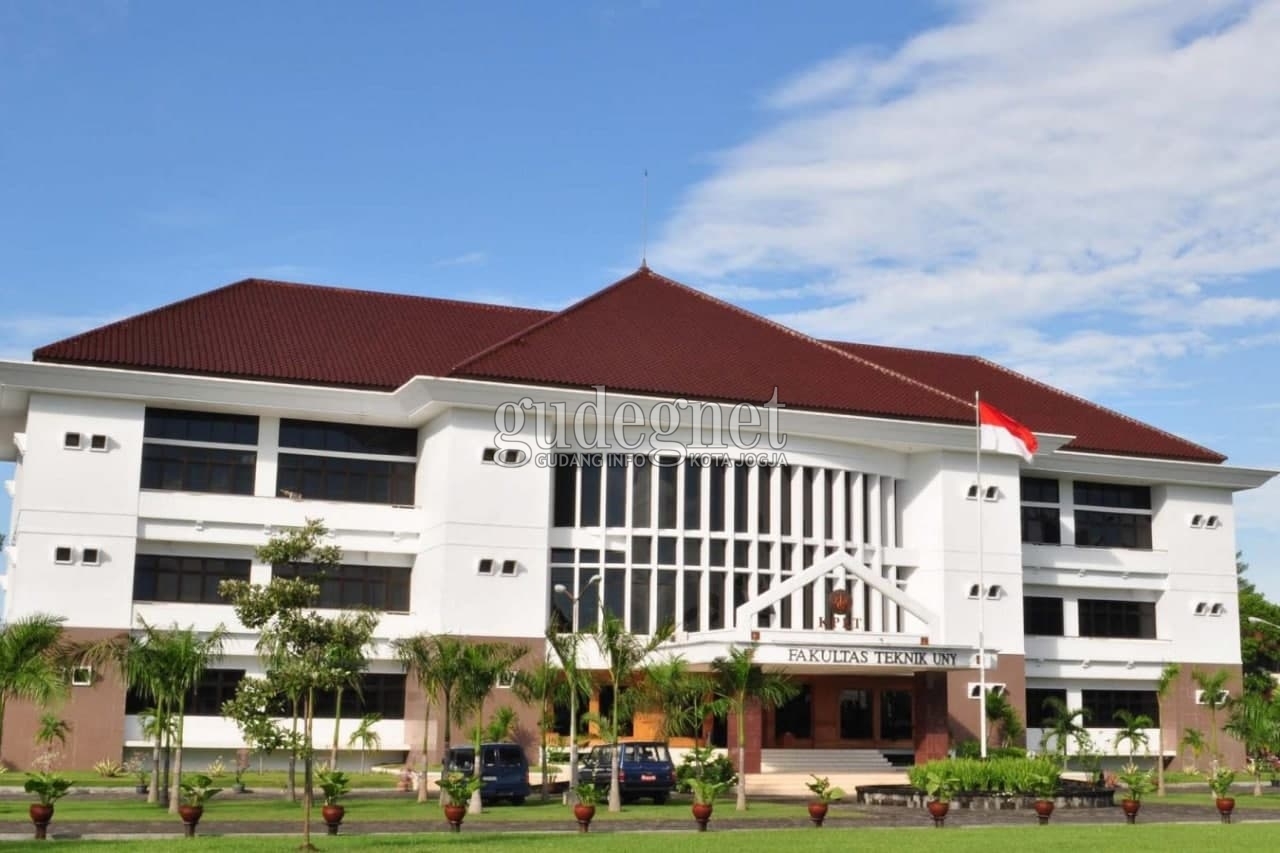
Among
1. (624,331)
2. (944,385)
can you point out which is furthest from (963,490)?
(624,331)

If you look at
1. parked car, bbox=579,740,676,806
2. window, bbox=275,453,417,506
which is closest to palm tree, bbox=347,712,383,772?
window, bbox=275,453,417,506

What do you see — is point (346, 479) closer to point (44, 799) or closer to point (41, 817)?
point (44, 799)

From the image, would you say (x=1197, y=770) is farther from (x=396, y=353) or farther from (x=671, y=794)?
(x=396, y=353)

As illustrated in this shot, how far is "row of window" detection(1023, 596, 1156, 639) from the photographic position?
5212 centimetres

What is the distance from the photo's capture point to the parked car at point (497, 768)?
32250mm

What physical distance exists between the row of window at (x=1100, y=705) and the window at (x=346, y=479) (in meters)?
22.5

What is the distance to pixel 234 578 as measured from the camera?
43.9 m

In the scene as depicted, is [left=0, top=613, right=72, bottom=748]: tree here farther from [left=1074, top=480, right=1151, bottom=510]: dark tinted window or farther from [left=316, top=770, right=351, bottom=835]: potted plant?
[left=1074, top=480, right=1151, bottom=510]: dark tinted window

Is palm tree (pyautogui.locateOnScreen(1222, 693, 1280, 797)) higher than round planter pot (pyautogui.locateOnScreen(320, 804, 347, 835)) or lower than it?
higher

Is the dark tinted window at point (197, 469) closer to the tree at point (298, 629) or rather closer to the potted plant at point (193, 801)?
the potted plant at point (193, 801)

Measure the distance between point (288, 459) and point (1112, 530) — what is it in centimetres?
2909

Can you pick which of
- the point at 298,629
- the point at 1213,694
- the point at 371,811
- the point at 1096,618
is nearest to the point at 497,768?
the point at 371,811

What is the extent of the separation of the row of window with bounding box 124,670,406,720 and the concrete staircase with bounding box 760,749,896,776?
1109cm

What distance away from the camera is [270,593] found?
83.8 feet
